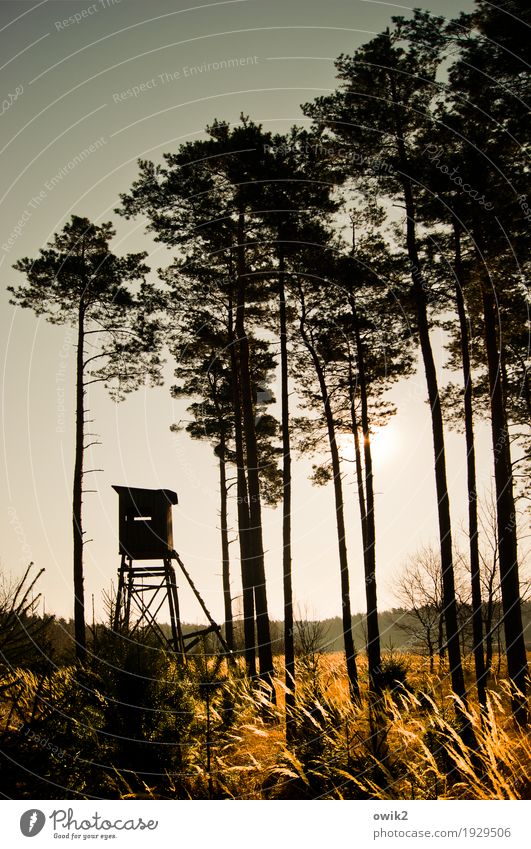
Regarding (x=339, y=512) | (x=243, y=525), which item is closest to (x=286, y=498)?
(x=243, y=525)

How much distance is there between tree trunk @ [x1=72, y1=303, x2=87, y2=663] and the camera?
15.3 metres

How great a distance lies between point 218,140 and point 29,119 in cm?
784

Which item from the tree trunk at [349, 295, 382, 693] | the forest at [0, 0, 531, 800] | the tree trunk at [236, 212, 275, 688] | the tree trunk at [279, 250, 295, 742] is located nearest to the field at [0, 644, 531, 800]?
the forest at [0, 0, 531, 800]

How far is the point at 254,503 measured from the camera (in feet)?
49.6

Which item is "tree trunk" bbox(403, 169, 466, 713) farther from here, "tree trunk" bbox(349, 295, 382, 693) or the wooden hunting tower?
the wooden hunting tower

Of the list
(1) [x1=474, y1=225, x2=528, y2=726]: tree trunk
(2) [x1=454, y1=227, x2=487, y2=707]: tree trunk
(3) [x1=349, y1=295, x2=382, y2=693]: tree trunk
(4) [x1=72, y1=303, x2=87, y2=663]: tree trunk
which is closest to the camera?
(1) [x1=474, y1=225, x2=528, y2=726]: tree trunk

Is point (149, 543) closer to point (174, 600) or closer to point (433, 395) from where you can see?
point (174, 600)

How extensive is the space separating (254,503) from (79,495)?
4.65m

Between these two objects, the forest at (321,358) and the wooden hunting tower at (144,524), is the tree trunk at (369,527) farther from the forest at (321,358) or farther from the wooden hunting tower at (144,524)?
the wooden hunting tower at (144,524)

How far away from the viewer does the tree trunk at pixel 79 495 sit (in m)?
15.3

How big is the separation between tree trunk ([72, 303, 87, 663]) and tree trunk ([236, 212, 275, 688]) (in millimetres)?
4313

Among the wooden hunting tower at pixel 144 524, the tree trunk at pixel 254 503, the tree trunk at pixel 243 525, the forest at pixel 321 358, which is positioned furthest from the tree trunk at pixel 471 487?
the wooden hunting tower at pixel 144 524
